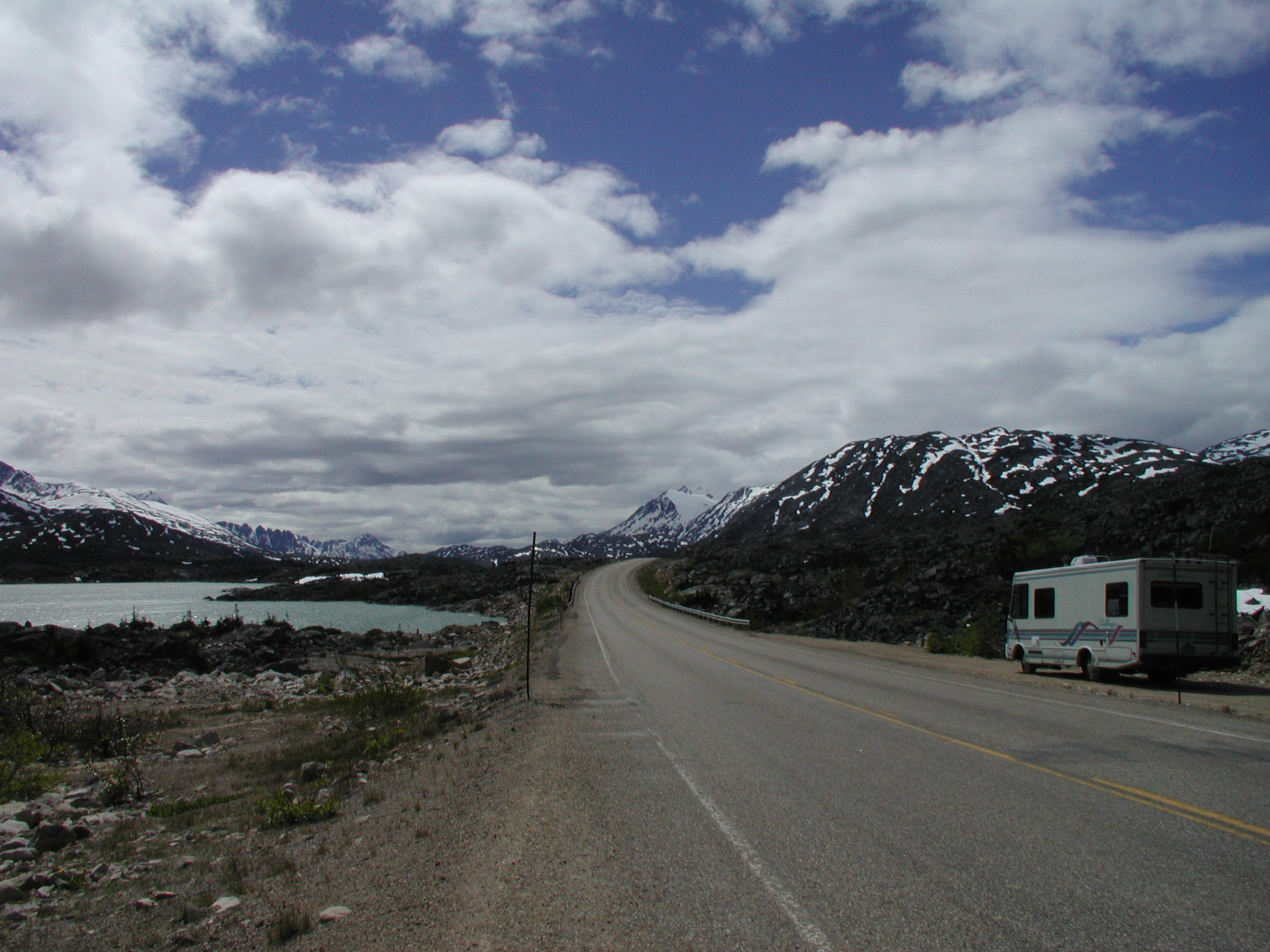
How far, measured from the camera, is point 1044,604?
19234mm

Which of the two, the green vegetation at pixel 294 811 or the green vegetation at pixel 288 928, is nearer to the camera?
the green vegetation at pixel 288 928

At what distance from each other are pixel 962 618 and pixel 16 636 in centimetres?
3970

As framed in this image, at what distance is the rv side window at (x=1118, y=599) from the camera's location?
16.1 metres

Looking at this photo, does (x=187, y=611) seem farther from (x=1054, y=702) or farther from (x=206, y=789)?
(x=1054, y=702)

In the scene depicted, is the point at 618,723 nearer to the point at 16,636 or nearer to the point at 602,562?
the point at 16,636

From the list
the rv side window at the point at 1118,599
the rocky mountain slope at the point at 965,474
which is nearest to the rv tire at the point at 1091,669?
the rv side window at the point at 1118,599

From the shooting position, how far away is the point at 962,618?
31828mm

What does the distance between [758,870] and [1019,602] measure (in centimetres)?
1786

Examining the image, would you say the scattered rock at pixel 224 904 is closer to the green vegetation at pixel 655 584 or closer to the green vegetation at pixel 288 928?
the green vegetation at pixel 288 928

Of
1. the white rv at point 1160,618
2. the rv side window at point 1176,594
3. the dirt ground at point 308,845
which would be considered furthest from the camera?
the rv side window at point 1176,594

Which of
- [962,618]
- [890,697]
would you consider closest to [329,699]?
[890,697]

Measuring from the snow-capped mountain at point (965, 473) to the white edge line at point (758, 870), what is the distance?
296ft

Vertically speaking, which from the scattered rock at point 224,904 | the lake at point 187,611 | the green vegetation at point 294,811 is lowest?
the lake at point 187,611

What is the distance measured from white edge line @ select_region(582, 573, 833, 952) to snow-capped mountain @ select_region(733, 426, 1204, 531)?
9031 cm
